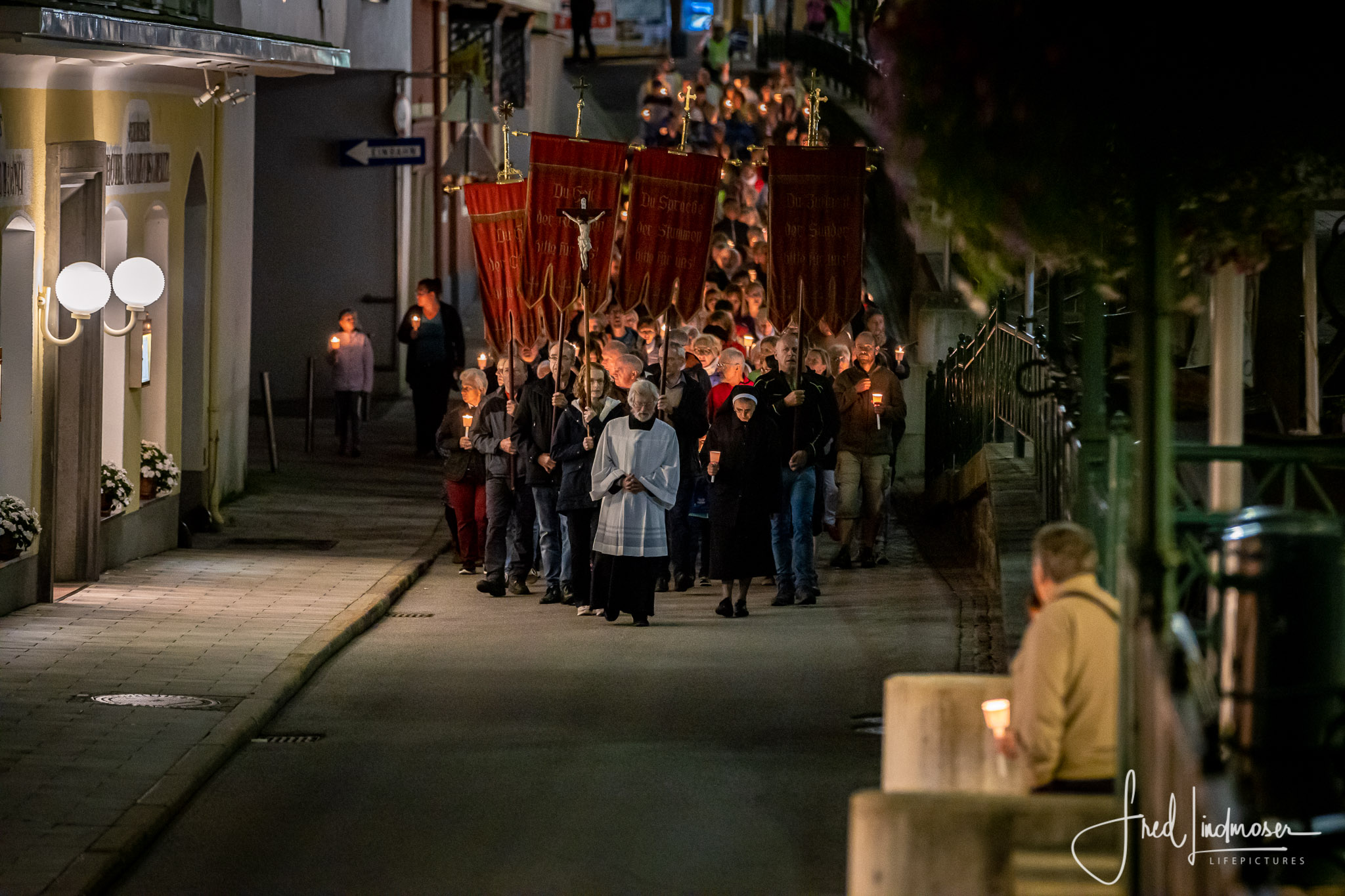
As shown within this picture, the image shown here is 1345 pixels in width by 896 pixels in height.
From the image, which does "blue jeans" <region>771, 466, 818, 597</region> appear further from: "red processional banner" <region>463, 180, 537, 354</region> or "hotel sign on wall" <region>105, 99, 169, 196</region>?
"hotel sign on wall" <region>105, 99, 169, 196</region>

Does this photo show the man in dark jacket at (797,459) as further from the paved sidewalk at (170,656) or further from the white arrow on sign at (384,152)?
the white arrow on sign at (384,152)

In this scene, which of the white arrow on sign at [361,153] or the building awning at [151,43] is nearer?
the building awning at [151,43]

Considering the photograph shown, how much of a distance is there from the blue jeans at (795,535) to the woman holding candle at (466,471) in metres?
2.70

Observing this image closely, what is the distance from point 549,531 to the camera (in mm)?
15695

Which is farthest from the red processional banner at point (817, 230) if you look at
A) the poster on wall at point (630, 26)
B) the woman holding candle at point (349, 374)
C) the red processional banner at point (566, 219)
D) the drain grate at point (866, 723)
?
the poster on wall at point (630, 26)

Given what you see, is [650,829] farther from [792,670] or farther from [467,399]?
[467,399]

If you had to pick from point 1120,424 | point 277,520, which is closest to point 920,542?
point 277,520

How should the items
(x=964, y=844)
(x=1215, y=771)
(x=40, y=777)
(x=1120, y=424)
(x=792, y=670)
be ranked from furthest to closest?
(x=792, y=670), (x=40, y=777), (x=1120, y=424), (x=964, y=844), (x=1215, y=771)

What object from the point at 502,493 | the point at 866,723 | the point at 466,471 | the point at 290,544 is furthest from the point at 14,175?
the point at 866,723

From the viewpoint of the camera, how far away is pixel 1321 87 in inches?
212

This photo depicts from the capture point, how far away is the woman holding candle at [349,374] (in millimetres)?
24391

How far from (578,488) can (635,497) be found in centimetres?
101

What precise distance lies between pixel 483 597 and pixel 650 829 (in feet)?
25.0

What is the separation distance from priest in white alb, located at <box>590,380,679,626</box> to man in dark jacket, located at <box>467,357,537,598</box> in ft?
5.59
